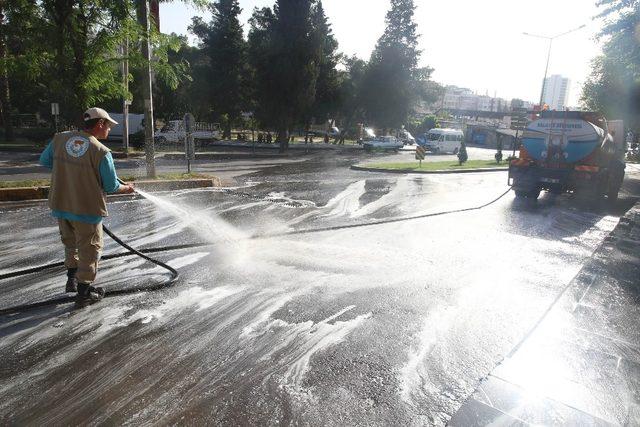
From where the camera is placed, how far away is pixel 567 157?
40.5ft

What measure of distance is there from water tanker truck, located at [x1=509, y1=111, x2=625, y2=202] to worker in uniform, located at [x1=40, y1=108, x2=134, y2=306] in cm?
1177

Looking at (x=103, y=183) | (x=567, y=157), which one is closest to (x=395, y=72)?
(x=567, y=157)

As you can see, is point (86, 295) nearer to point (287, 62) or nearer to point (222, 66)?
point (287, 62)

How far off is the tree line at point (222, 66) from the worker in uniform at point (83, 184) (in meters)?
9.35

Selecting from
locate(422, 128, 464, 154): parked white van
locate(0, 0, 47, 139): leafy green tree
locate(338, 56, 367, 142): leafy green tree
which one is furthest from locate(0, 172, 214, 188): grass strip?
locate(338, 56, 367, 142): leafy green tree

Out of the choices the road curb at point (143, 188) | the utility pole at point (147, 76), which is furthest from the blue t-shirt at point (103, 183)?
the utility pole at point (147, 76)

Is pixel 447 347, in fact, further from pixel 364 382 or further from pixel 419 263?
pixel 419 263

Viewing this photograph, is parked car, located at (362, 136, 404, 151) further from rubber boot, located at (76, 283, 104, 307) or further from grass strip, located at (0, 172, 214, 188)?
rubber boot, located at (76, 283, 104, 307)

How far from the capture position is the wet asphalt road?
3008mm

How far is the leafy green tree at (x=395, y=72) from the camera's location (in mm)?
46344

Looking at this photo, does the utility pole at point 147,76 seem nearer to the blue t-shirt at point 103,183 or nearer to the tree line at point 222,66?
the tree line at point 222,66

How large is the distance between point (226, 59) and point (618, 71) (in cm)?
2839

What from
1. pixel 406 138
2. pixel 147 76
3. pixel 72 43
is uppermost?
pixel 72 43

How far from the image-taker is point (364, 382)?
129 inches
